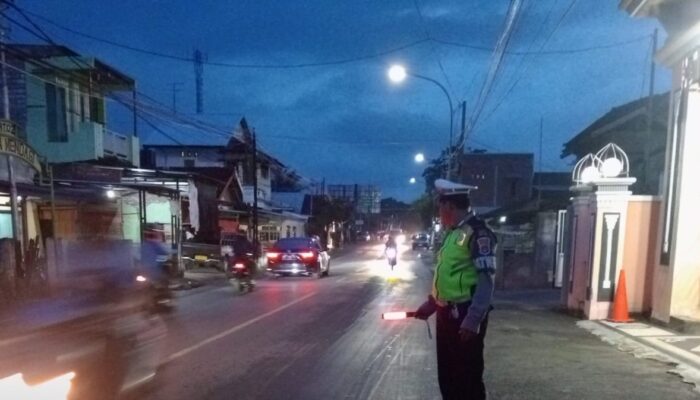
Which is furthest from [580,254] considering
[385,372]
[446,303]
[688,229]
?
[446,303]

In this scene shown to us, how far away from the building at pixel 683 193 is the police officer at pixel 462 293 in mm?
6470

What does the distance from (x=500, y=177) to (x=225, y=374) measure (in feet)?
168

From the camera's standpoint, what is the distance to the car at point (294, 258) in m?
21.7

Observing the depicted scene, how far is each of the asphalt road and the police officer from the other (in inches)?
64.0

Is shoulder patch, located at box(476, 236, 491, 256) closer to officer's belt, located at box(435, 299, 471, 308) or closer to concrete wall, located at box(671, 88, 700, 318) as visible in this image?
officer's belt, located at box(435, 299, 471, 308)

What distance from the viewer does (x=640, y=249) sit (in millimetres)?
11008

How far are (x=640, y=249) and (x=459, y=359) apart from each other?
7927mm

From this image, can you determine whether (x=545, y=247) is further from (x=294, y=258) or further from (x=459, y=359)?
(x=459, y=359)

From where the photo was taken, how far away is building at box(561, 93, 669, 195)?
65.1ft

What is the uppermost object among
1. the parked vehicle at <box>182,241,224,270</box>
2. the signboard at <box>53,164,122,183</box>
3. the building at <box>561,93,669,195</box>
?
the building at <box>561,93,669,195</box>

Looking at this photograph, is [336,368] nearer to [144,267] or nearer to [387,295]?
[144,267]

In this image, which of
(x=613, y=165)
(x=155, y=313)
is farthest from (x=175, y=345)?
(x=613, y=165)

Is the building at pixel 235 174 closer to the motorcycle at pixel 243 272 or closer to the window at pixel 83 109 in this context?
the window at pixel 83 109

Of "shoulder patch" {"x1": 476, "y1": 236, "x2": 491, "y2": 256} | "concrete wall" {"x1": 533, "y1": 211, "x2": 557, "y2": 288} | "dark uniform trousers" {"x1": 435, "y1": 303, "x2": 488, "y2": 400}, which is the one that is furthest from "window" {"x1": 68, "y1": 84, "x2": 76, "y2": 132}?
"shoulder patch" {"x1": 476, "y1": 236, "x2": 491, "y2": 256}
